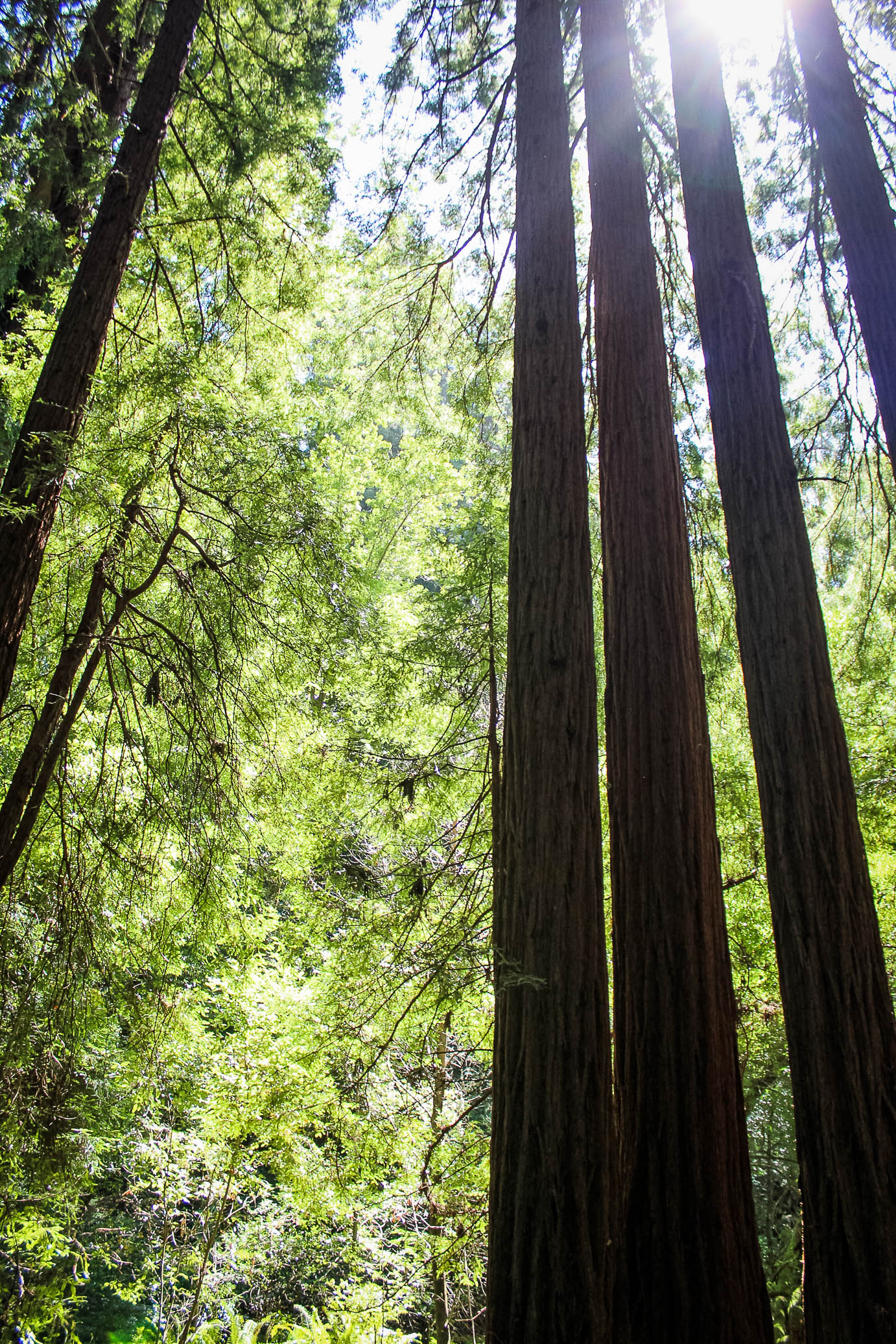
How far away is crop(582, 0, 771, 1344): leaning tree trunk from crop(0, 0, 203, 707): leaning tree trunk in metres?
2.42

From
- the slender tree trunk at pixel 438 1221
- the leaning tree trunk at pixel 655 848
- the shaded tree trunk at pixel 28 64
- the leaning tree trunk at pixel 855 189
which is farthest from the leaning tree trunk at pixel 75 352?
the leaning tree trunk at pixel 855 189

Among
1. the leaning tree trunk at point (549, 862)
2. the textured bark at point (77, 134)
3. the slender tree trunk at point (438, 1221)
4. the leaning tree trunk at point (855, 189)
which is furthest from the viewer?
the slender tree trunk at point (438, 1221)

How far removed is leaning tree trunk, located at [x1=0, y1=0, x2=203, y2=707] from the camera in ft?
10.6

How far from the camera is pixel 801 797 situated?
2.95m

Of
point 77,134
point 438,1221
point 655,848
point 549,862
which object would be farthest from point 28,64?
point 438,1221

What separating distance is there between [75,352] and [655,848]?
137 inches

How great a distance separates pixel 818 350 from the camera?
650cm

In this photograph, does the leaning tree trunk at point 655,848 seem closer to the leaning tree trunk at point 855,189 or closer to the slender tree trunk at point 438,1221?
the leaning tree trunk at point 855,189

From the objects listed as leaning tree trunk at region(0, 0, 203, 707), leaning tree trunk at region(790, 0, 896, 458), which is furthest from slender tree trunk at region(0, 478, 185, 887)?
leaning tree trunk at region(790, 0, 896, 458)

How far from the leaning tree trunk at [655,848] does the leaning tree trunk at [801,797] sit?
0.23 m

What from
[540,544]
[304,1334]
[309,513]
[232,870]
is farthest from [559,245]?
[304,1334]

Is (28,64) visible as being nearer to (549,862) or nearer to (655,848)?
(549,862)

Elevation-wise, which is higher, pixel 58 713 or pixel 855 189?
pixel 855 189

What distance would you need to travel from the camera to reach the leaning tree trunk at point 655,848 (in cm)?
249
